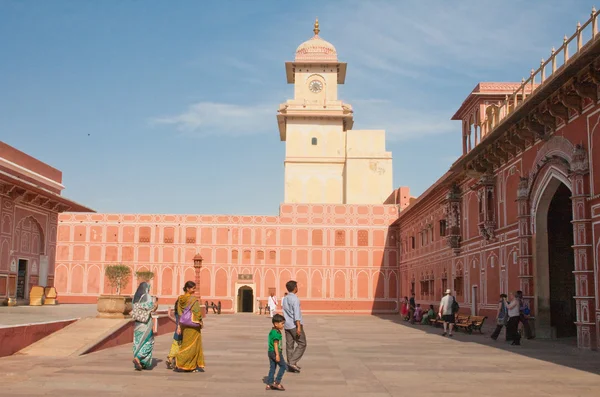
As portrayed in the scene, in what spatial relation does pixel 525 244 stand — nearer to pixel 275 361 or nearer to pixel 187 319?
pixel 187 319

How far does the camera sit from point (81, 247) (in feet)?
151

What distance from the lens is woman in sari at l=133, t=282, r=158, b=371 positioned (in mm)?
10484

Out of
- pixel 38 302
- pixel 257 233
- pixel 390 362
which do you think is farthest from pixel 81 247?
pixel 390 362

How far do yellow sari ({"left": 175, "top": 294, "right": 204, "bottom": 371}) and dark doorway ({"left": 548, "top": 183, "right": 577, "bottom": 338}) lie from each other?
A: 1338cm

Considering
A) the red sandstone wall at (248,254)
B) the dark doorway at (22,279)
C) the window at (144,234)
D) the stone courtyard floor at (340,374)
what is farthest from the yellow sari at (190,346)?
the window at (144,234)

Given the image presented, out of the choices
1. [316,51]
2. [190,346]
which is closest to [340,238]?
[316,51]

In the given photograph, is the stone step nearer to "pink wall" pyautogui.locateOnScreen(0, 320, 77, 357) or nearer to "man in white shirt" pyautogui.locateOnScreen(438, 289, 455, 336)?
"pink wall" pyautogui.locateOnScreen(0, 320, 77, 357)

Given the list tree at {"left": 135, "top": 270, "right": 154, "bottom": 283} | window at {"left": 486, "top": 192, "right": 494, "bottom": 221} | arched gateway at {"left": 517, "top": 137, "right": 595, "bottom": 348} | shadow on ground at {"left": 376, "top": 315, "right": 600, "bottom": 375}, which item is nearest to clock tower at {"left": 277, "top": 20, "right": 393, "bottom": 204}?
tree at {"left": 135, "top": 270, "right": 154, "bottom": 283}

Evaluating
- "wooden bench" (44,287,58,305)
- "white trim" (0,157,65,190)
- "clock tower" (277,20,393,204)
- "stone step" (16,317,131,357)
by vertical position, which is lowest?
"stone step" (16,317,131,357)

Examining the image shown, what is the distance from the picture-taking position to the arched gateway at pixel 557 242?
14977 mm

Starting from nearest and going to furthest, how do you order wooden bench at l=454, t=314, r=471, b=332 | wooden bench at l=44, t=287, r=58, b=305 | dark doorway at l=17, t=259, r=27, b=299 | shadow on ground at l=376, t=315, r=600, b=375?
shadow on ground at l=376, t=315, r=600, b=375 → wooden bench at l=454, t=314, r=471, b=332 → dark doorway at l=17, t=259, r=27, b=299 → wooden bench at l=44, t=287, r=58, b=305

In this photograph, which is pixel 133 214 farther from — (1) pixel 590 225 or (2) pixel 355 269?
(1) pixel 590 225

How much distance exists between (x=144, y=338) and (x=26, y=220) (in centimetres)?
2174

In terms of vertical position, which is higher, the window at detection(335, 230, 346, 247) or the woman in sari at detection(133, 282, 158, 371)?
the window at detection(335, 230, 346, 247)
